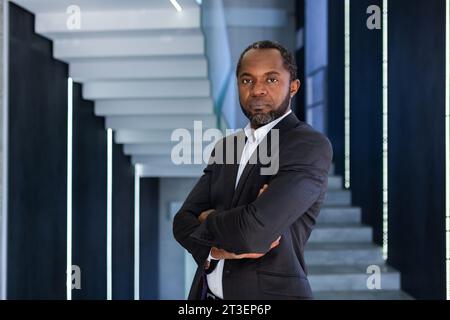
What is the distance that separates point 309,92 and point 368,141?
11.4ft

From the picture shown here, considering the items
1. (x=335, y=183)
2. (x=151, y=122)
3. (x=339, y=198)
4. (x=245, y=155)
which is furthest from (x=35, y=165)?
(x=335, y=183)

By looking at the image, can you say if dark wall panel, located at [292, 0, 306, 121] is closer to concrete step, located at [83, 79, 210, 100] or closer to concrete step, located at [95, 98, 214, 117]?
concrete step, located at [95, 98, 214, 117]

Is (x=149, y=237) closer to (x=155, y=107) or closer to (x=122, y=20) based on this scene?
(x=155, y=107)

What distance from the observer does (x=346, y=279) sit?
3.91m

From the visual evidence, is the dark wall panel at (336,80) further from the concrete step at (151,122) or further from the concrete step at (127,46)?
the concrete step at (127,46)

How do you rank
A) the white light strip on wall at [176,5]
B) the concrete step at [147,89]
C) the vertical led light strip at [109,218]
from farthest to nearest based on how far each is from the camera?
the vertical led light strip at [109,218] < the concrete step at [147,89] < the white light strip on wall at [176,5]

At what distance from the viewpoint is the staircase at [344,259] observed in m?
3.86

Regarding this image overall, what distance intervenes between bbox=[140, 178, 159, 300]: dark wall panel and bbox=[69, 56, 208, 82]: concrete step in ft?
8.28

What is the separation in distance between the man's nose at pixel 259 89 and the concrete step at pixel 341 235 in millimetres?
3665

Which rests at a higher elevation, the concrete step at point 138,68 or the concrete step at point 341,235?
the concrete step at point 138,68

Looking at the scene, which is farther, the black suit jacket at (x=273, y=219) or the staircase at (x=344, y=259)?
the staircase at (x=344, y=259)

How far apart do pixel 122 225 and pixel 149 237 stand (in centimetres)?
131

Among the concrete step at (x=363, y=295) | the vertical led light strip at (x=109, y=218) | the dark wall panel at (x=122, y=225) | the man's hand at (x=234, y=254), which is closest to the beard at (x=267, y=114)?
the man's hand at (x=234, y=254)

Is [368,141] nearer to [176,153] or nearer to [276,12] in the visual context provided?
[176,153]
